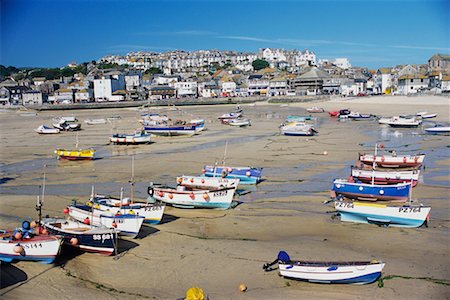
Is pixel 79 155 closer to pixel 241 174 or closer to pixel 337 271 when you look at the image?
pixel 241 174

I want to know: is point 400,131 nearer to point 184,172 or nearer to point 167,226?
point 184,172

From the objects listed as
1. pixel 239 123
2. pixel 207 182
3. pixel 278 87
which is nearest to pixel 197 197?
pixel 207 182

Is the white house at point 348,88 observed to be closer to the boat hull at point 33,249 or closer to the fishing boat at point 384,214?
the fishing boat at point 384,214

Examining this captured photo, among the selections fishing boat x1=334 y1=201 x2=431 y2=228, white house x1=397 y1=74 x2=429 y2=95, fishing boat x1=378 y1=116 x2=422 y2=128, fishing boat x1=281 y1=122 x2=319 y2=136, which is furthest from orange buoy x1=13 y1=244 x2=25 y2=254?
white house x1=397 y1=74 x2=429 y2=95

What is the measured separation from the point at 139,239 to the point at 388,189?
8.29 meters

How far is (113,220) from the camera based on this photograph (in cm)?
1272

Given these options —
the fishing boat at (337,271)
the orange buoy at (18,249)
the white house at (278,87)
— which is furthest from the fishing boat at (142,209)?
the white house at (278,87)

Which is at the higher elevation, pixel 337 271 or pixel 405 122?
pixel 405 122

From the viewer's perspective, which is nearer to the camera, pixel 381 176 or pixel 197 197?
pixel 197 197

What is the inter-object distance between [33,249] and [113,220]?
7.51 feet

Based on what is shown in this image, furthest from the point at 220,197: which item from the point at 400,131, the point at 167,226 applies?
the point at 400,131

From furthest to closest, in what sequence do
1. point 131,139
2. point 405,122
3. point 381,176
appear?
point 405,122 → point 131,139 → point 381,176

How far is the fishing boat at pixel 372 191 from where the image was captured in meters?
15.8

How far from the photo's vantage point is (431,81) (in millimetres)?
87562
